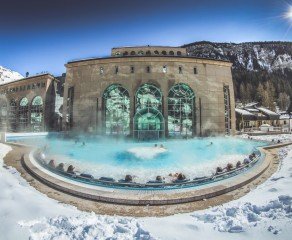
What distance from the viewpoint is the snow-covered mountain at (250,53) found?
489ft

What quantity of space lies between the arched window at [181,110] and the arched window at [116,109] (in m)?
5.84

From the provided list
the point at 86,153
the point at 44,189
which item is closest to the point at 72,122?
the point at 86,153

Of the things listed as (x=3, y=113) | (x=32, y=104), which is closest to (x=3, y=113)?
(x=3, y=113)

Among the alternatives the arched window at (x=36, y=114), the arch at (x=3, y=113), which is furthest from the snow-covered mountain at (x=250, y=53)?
the arched window at (x=36, y=114)

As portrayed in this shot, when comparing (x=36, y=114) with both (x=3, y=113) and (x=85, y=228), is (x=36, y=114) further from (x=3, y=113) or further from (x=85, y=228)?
(x=85, y=228)

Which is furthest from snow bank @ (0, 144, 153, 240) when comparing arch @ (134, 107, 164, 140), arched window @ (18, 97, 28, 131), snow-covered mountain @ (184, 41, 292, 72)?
snow-covered mountain @ (184, 41, 292, 72)

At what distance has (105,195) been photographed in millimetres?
7523

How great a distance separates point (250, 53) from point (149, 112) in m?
157

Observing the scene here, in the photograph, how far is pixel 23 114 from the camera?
1636 inches

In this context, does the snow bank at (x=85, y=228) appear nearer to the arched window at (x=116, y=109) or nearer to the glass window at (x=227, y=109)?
the arched window at (x=116, y=109)

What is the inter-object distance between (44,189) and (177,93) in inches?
910

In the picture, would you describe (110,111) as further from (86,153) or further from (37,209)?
(37,209)

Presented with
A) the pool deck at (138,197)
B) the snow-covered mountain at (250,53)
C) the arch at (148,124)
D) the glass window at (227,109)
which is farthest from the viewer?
the snow-covered mountain at (250,53)

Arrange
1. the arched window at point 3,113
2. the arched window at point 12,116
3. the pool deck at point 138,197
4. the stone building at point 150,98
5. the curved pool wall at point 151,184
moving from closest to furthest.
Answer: the pool deck at point 138,197, the curved pool wall at point 151,184, the stone building at point 150,98, the arched window at point 12,116, the arched window at point 3,113
